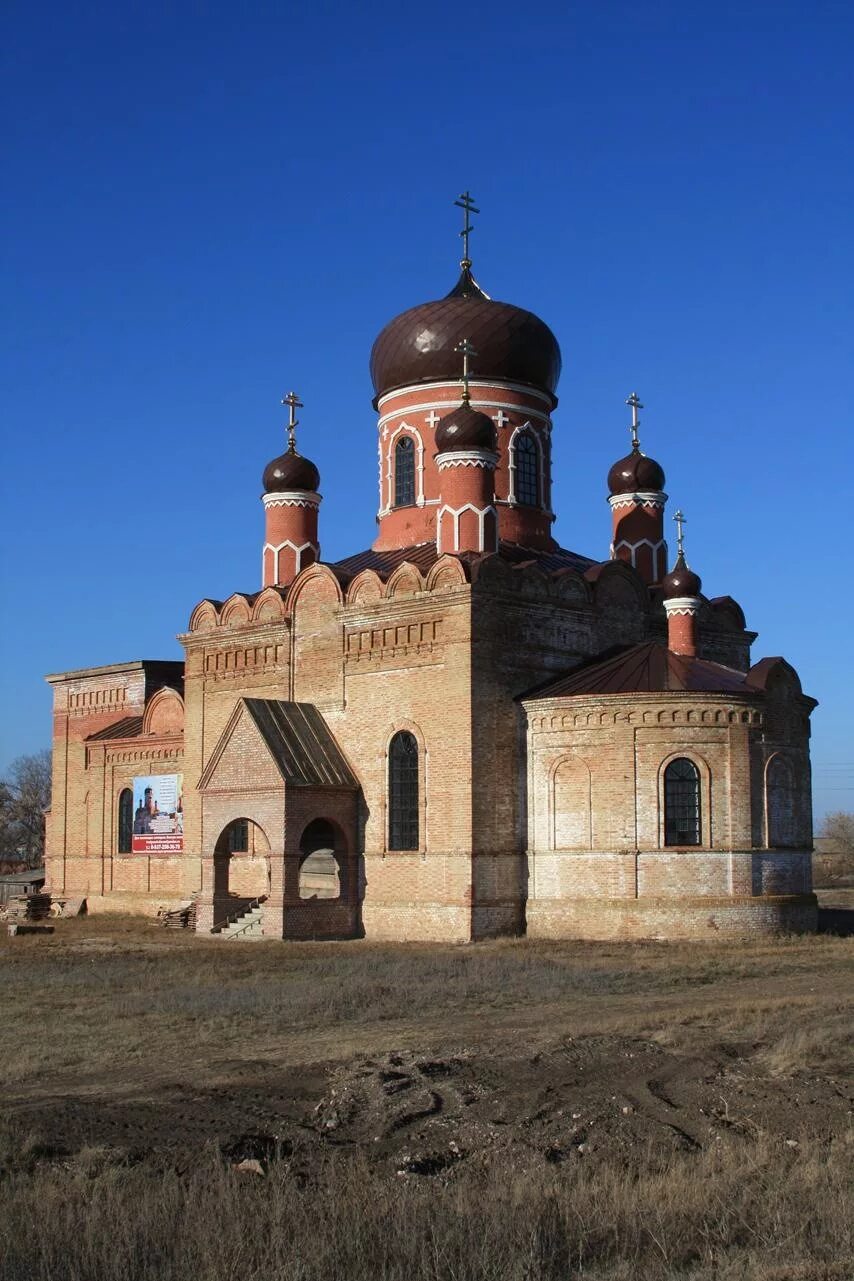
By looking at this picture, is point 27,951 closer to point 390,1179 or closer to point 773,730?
point 773,730

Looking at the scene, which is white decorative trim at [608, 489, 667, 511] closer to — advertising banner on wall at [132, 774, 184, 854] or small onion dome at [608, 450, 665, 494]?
small onion dome at [608, 450, 665, 494]

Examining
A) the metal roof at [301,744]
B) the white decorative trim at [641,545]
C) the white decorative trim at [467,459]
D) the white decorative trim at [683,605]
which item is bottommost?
the metal roof at [301,744]

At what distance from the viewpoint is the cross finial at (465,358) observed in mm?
26984

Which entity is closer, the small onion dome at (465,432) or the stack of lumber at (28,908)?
the small onion dome at (465,432)

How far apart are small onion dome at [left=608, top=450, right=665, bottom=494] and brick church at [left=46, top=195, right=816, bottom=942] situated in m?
0.05

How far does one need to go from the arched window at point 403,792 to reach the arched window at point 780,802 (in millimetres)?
6088

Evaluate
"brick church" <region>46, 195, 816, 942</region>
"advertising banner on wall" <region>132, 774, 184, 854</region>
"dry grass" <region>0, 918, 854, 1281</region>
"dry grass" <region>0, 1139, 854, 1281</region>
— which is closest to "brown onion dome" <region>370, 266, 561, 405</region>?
"brick church" <region>46, 195, 816, 942</region>

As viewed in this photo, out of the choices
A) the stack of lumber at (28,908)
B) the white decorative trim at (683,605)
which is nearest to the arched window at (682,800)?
the white decorative trim at (683,605)

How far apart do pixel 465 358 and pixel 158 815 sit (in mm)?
13242

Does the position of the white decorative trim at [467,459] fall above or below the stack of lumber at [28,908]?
above

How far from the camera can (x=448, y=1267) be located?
6.65m

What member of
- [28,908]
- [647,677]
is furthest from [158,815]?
[647,677]

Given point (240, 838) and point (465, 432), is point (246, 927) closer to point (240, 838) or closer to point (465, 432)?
point (240, 838)

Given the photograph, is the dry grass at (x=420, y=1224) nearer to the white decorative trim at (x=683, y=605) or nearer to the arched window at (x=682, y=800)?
the arched window at (x=682, y=800)
